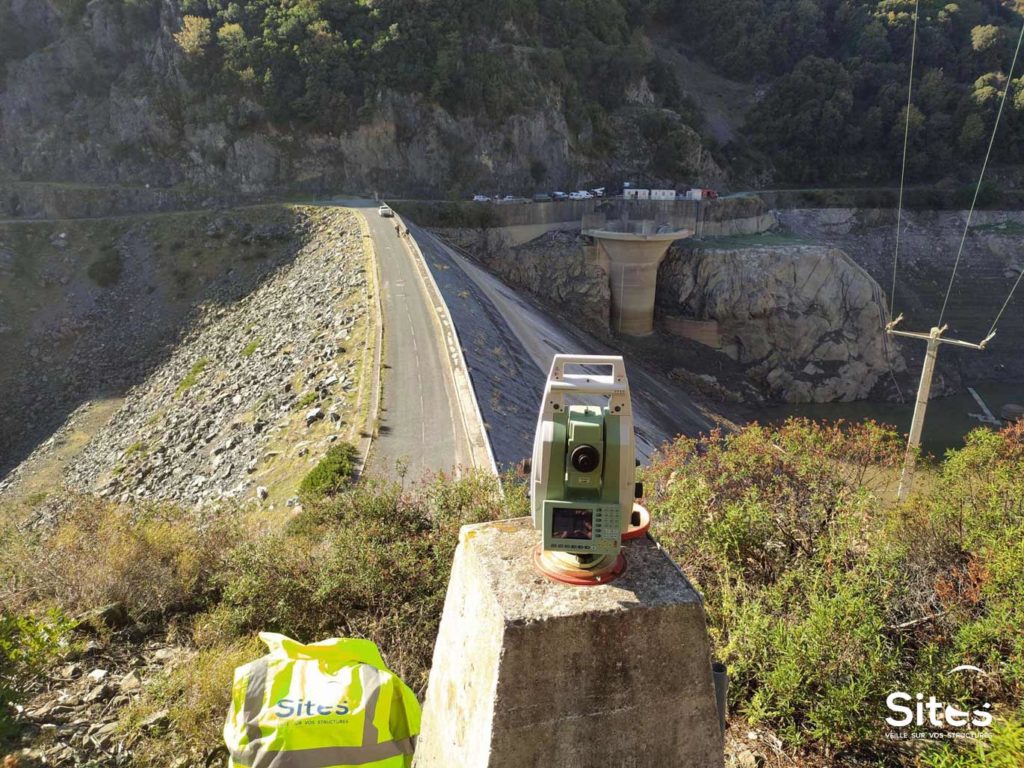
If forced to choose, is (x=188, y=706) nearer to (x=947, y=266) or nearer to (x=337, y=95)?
(x=337, y=95)

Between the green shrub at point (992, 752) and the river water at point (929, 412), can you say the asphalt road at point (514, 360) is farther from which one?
the green shrub at point (992, 752)

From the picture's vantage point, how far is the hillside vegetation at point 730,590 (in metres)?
5.53

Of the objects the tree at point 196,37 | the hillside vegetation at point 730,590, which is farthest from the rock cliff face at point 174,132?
the hillside vegetation at point 730,590

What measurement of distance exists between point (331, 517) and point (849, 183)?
2801 inches

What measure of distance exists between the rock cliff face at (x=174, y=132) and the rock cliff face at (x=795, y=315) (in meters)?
18.2

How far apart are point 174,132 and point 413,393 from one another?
4038 centimetres

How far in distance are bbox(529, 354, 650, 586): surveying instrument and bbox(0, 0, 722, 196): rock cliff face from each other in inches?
1789

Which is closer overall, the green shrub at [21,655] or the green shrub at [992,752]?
the green shrub at [992,752]

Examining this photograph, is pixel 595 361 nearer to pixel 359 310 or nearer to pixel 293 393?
pixel 293 393

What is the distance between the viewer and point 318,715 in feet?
13.8

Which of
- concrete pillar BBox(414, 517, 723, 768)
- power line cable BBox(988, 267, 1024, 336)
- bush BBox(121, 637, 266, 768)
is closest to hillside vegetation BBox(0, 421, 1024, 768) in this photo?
bush BBox(121, 637, 266, 768)

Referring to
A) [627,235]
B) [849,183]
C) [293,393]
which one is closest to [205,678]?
[293,393]

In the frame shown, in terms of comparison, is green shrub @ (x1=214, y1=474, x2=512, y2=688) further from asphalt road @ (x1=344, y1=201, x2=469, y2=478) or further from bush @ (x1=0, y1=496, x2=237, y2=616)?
asphalt road @ (x1=344, y1=201, x2=469, y2=478)

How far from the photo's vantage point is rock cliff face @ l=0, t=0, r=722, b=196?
147 feet
